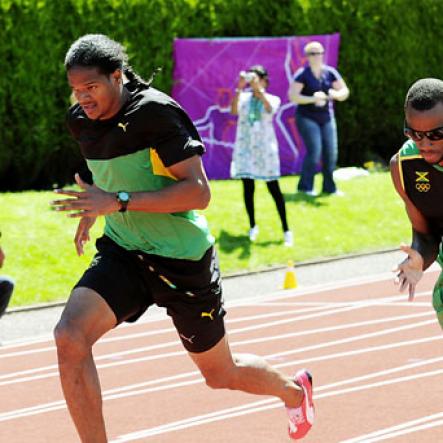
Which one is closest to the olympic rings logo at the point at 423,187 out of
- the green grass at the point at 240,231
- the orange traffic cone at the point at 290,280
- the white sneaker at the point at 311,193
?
the green grass at the point at 240,231

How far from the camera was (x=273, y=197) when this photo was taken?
14242mm

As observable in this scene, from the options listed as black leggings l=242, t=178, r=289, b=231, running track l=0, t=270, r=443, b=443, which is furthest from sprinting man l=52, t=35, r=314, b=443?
black leggings l=242, t=178, r=289, b=231

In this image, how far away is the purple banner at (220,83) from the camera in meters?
18.2

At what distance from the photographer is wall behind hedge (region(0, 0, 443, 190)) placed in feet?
54.4

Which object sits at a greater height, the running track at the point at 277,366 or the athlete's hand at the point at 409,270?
the athlete's hand at the point at 409,270

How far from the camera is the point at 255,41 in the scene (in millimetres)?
18750

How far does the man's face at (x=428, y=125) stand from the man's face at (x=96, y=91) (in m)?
1.31

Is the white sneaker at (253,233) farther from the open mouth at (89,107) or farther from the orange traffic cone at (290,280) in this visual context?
the open mouth at (89,107)

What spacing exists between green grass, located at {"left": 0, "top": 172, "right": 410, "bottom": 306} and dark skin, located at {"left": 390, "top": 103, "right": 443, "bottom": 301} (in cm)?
637

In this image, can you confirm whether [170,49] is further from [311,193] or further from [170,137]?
[170,137]

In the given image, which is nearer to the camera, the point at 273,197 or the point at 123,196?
the point at 123,196

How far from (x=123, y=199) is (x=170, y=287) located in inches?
21.4

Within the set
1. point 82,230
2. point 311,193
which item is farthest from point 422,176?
point 311,193

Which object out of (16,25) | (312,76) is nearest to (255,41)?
(312,76)
